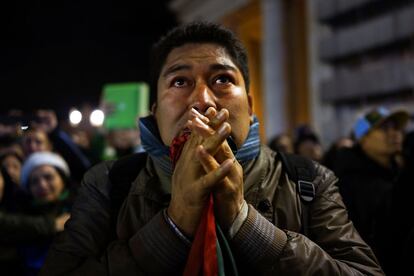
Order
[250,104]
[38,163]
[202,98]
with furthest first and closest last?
1. [38,163]
2. [250,104]
3. [202,98]

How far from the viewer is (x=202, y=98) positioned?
4.83ft

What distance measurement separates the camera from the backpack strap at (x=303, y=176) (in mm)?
1541

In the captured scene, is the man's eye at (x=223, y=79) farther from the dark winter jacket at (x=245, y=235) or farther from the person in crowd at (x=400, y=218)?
the person in crowd at (x=400, y=218)

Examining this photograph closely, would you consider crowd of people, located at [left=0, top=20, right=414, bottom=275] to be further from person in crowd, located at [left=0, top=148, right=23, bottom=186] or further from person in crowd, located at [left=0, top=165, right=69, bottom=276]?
person in crowd, located at [left=0, top=148, right=23, bottom=186]

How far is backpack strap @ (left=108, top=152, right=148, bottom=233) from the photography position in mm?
1585

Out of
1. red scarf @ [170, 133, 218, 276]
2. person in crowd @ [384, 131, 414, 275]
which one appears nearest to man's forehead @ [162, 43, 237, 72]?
red scarf @ [170, 133, 218, 276]

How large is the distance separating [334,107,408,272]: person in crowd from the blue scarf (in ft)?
5.15

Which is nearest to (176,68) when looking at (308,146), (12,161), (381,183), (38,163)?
(38,163)

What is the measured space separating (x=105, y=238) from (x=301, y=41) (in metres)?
14.5

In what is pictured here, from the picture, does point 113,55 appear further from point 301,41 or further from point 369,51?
point 369,51

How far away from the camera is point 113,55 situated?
21.8 m

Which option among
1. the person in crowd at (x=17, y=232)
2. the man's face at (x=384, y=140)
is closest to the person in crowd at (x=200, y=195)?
the person in crowd at (x=17, y=232)

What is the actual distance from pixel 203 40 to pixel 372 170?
7.72 ft

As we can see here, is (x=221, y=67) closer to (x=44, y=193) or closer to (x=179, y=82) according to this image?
(x=179, y=82)
